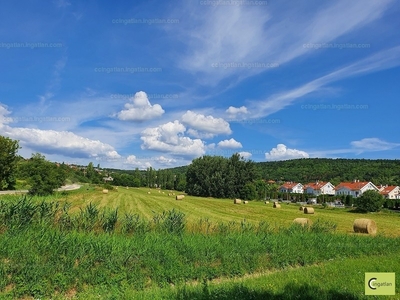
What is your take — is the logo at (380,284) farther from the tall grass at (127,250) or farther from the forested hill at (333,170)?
the forested hill at (333,170)

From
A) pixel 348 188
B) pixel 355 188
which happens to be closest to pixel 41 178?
pixel 355 188

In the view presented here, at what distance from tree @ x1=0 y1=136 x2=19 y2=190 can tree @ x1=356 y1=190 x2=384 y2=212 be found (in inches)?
2290

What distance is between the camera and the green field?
7.53 meters

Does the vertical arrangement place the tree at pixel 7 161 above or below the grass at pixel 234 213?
above

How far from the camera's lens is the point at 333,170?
160 meters

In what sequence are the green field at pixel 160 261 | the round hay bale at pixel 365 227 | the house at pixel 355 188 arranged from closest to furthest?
the green field at pixel 160 261 → the round hay bale at pixel 365 227 → the house at pixel 355 188

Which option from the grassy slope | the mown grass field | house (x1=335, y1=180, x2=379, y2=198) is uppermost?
house (x1=335, y1=180, x2=379, y2=198)

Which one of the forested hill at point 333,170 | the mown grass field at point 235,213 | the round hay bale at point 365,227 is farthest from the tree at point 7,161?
the forested hill at point 333,170

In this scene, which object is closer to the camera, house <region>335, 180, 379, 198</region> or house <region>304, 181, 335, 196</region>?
house <region>335, 180, 379, 198</region>

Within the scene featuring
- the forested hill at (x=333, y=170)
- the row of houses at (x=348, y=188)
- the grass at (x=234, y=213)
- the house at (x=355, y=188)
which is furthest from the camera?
the forested hill at (x=333, y=170)

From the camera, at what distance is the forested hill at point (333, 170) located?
137125mm

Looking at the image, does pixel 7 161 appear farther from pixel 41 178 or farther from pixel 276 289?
pixel 276 289

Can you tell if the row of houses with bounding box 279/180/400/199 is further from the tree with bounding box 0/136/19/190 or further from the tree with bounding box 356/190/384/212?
the tree with bounding box 0/136/19/190

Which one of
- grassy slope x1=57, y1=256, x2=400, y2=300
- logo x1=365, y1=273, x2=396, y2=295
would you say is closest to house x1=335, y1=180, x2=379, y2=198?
logo x1=365, y1=273, x2=396, y2=295
